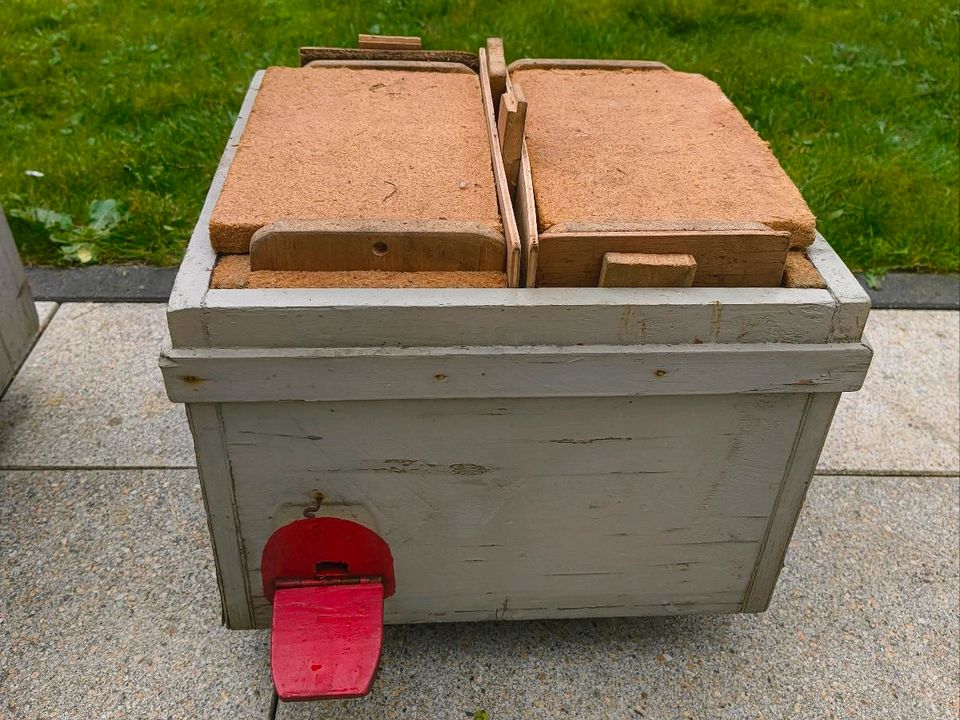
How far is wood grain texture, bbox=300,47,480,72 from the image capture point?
233 centimetres

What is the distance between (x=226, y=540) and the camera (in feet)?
5.44

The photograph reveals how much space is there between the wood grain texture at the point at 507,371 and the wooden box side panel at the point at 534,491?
0.05m

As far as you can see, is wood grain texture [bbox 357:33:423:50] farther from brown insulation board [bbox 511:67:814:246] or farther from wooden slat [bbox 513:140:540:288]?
wooden slat [bbox 513:140:540:288]

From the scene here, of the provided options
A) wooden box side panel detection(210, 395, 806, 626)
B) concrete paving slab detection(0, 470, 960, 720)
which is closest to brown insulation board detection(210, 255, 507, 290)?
wooden box side panel detection(210, 395, 806, 626)

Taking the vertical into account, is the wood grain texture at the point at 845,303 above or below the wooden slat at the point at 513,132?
below

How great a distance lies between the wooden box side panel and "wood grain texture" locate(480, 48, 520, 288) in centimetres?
24

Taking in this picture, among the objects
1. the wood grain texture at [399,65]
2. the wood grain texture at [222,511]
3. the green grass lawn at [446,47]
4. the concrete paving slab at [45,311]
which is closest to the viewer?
the wood grain texture at [222,511]

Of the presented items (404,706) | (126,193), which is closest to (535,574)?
(404,706)

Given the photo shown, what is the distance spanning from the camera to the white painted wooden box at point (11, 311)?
2.46 meters

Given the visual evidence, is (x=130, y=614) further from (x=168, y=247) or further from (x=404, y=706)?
(x=168, y=247)

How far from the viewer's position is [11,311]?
8.21ft

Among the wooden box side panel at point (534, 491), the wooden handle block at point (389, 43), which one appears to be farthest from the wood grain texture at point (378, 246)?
the wooden handle block at point (389, 43)

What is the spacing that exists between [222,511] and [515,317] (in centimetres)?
68

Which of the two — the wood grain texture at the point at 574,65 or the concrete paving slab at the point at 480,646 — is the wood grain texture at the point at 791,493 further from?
the wood grain texture at the point at 574,65
